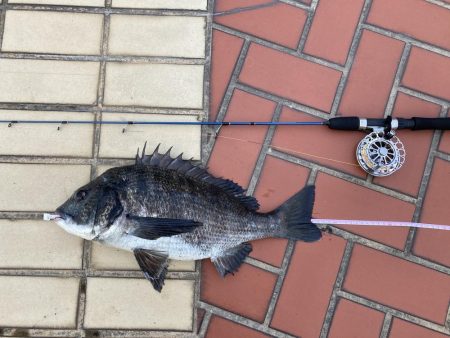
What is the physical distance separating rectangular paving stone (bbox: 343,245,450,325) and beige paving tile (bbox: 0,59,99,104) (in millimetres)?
2315

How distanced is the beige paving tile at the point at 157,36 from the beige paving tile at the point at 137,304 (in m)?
1.71

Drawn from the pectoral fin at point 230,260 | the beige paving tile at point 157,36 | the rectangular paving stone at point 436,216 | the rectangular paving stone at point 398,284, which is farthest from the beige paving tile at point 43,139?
the rectangular paving stone at point 436,216

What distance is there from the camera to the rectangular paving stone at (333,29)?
3.20 metres

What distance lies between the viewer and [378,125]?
2975 millimetres

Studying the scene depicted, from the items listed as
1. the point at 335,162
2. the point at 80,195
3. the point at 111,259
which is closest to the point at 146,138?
the point at 80,195

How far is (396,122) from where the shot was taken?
2949 millimetres

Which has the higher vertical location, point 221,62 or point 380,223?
point 221,62

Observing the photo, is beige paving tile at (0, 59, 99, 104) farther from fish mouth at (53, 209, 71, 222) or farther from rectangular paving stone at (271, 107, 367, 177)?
rectangular paving stone at (271, 107, 367, 177)

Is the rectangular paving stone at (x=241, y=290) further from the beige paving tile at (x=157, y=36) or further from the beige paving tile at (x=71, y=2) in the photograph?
the beige paving tile at (x=71, y=2)

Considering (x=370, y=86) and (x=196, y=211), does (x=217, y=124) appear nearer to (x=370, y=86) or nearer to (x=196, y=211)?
(x=196, y=211)

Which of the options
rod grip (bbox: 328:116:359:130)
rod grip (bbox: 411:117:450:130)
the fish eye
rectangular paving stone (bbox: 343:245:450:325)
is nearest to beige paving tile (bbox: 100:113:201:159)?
the fish eye

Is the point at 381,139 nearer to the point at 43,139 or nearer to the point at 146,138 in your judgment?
the point at 146,138

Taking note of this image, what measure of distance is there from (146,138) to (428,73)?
7.25ft

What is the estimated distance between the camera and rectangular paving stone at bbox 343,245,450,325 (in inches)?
117
